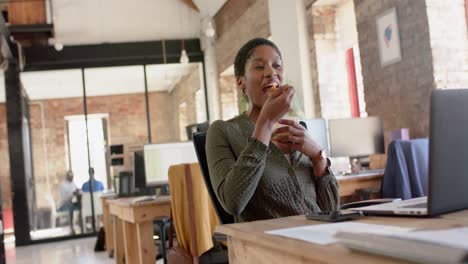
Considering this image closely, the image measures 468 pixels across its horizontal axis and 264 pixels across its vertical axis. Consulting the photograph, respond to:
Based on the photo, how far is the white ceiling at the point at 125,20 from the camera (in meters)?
9.26

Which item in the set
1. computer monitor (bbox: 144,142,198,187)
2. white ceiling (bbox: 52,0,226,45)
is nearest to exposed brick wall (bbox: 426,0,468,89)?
computer monitor (bbox: 144,142,198,187)

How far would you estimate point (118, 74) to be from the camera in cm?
973

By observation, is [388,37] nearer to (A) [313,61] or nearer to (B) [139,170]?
(A) [313,61]

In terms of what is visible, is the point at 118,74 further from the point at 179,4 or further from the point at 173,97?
the point at 179,4

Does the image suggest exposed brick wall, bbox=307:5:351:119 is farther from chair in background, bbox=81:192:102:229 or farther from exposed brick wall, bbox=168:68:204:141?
chair in background, bbox=81:192:102:229

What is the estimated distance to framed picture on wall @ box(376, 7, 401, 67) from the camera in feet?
15.5

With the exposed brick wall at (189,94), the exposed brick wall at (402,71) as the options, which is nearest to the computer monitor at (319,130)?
the exposed brick wall at (402,71)

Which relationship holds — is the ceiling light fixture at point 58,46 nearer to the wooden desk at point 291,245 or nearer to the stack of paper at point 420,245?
the wooden desk at point 291,245

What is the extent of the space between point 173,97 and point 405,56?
592 cm

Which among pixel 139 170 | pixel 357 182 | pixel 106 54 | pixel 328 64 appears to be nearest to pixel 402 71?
pixel 357 182

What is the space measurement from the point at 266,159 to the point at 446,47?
127 inches

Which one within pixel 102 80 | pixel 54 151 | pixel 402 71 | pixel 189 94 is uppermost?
pixel 102 80

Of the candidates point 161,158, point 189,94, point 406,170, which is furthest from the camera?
point 189,94

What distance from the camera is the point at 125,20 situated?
31.3ft
